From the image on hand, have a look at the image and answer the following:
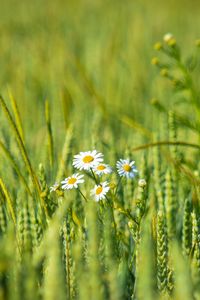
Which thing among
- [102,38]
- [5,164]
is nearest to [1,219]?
[5,164]

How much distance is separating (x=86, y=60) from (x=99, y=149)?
1.35 meters

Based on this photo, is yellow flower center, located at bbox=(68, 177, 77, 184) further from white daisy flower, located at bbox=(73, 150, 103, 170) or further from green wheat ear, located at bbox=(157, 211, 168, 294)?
green wheat ear, located at bbox=(157, 211, 168, 294)

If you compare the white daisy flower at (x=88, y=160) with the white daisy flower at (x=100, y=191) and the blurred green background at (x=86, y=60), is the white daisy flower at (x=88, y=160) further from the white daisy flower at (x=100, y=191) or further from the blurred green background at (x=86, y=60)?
the blurred green background at (x=86, y=60)

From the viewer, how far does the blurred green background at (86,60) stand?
1.52 metres

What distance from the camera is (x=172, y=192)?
77cm

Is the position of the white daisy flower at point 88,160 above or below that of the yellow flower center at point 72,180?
above

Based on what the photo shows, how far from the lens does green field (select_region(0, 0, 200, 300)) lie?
19.6 inches

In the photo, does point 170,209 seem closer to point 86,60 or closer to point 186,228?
point 186,228

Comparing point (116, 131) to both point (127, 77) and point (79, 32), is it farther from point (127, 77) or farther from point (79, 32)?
point (79, 32)

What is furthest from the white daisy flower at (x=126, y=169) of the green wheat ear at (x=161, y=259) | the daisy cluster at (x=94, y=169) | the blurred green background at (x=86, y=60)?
the blurred green background at (x=86, y=60)

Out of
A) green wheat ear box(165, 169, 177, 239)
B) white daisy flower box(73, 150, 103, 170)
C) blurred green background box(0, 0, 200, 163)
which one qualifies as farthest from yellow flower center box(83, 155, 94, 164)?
blurred green background box(0, 0, 200, 163)

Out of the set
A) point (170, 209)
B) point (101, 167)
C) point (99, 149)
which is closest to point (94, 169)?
point (101, 167)

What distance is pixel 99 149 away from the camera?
3.31ft

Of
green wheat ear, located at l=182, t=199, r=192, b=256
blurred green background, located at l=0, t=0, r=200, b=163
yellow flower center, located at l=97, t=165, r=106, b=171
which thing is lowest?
green wheat ear, located at l=182, t=199, r=192, b=256
